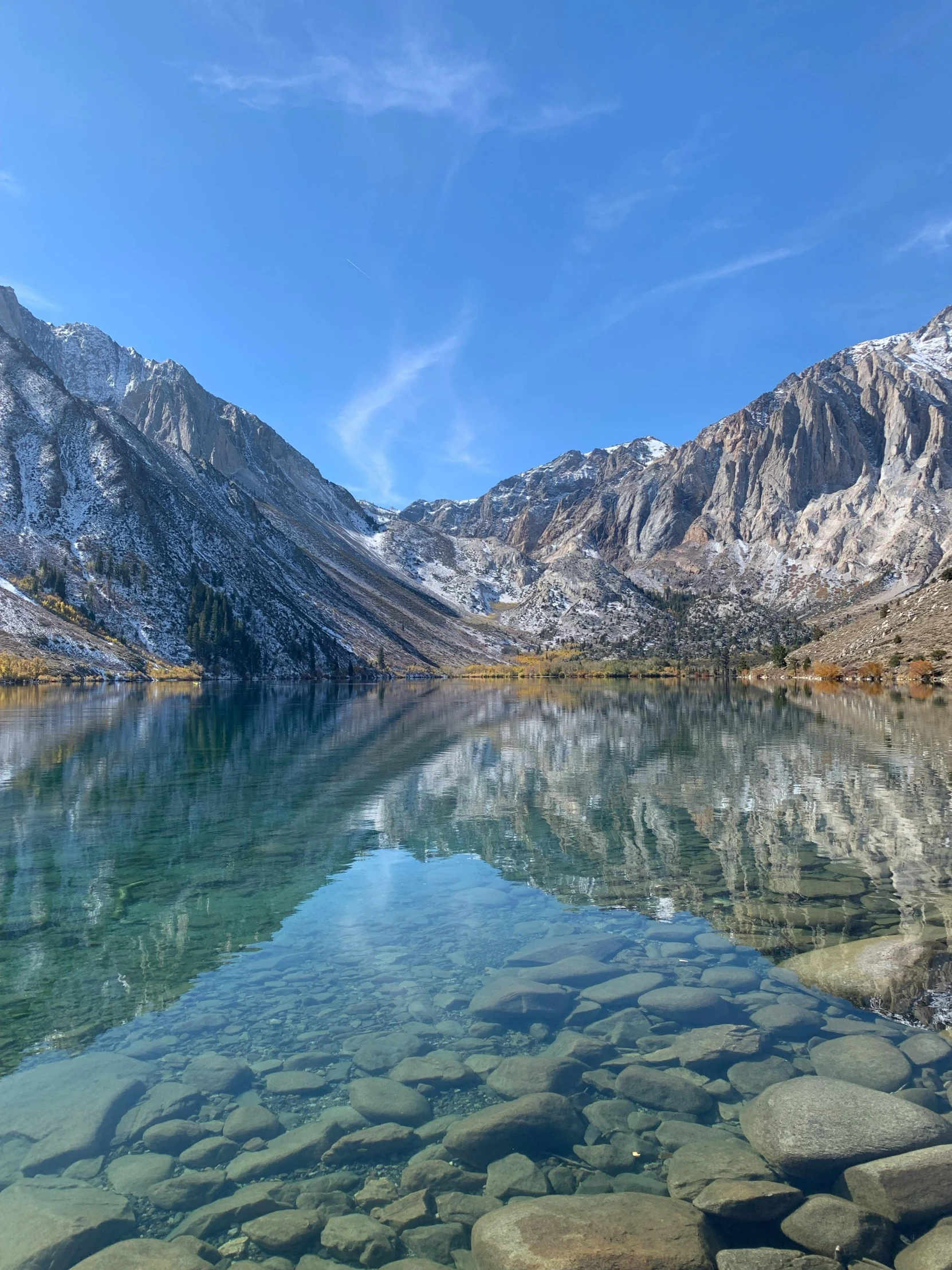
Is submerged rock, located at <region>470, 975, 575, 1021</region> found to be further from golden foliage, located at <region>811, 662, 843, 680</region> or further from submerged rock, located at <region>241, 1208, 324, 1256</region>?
golden foliage, located at <region>811, 662, 843, 680</region>

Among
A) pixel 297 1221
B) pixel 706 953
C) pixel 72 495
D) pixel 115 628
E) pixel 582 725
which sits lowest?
pixel 297 1221

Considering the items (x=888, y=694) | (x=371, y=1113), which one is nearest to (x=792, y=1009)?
(x=371, y=1113)

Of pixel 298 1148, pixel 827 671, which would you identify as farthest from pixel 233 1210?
pixel 827 671

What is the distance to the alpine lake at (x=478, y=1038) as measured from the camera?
8.20m

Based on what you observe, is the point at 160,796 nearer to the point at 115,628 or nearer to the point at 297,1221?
the point at 297,1221

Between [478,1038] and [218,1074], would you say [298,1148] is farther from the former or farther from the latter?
[478,1038]

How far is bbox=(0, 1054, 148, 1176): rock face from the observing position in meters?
9.84

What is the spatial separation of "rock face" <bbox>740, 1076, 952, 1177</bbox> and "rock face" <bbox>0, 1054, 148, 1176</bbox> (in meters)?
8.74

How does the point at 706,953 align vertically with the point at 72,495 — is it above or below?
below

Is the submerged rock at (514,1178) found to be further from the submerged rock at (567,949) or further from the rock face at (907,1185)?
the submerged rock at (567,949)

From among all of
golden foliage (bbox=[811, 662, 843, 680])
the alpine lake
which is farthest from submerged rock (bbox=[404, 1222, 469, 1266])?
golden foliage (bbox=[811, 662, 843, 680])

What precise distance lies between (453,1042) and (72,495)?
712 feet

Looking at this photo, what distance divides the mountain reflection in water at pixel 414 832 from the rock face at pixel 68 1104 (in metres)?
0.95

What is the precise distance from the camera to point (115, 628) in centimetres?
17025
